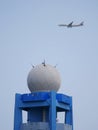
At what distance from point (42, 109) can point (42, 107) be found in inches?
30.1

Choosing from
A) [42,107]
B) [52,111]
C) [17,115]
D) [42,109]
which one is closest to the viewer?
[52,111]

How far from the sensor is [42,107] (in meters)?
50.1

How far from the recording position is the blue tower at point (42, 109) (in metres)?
47.3

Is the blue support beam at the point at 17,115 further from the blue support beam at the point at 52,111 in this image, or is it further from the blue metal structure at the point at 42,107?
the blue support beam at the point at 52,111

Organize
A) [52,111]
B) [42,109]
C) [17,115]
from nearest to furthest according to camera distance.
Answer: [52,111] < [17,115] < [42,109]

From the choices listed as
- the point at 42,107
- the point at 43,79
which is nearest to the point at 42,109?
the point at 42,107

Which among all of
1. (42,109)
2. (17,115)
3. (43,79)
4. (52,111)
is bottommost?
(17,115)

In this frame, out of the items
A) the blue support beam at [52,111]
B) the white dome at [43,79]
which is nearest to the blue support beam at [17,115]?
the white dome at [43,79]

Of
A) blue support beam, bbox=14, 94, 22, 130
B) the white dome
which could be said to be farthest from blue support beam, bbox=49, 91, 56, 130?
blue support beam, bbox=14, 94, 22, 130

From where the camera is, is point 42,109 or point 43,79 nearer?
point 43,79

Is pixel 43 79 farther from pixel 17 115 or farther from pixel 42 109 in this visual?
pixel 17 115

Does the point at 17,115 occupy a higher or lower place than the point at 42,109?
lower

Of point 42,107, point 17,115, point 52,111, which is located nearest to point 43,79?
point 42,107

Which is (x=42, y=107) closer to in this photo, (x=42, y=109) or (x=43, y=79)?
(x=42, y=109)
